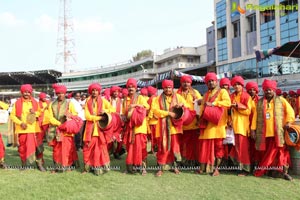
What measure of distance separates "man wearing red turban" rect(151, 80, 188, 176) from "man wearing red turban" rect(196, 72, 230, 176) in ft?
1.50

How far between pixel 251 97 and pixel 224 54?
31255 millimetres

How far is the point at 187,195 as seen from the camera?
529 cm

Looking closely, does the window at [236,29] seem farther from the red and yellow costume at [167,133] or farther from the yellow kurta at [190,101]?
the red and yellow costume at [167,133]

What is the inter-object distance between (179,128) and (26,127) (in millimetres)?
3251

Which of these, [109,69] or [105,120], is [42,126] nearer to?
[105,120]

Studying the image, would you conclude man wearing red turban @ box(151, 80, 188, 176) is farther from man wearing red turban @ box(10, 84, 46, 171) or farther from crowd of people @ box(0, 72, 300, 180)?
man wearing red turban @ box(10, 84, 46, 171)

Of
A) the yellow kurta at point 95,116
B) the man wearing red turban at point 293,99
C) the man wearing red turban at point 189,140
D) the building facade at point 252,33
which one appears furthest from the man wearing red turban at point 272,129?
the building facade at point 252,33

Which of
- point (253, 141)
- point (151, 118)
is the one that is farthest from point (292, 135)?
point (151, 118)

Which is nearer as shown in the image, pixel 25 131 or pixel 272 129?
pixel 272 129

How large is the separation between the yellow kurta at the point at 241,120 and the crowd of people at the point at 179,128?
2cm

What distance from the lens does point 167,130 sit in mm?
6734

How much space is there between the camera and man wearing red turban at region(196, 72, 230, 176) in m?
6.44

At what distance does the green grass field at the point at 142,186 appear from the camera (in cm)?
529

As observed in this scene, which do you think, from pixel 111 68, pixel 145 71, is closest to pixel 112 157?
pixel 145 71
